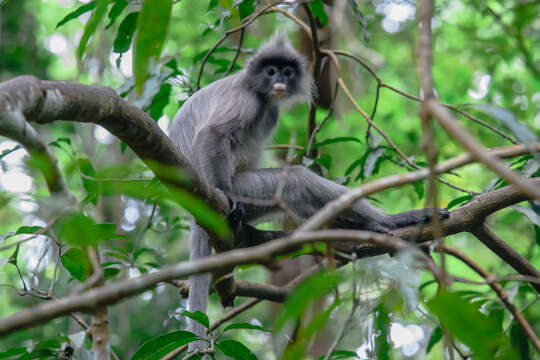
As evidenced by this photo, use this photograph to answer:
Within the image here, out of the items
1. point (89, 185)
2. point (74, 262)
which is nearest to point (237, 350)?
point (74, 262)

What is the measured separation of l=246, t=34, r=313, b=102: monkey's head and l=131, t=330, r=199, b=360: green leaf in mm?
2114

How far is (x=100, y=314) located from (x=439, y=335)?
245cm

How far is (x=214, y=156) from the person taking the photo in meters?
3.53

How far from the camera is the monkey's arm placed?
11.4 feet

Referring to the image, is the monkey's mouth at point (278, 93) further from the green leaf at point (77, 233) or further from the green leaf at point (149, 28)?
the green leaf at point (77, 233)

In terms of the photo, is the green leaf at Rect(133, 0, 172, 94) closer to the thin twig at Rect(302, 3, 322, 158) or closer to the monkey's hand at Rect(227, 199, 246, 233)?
the monkey's hand at Rect(227, 199, 246, 233)

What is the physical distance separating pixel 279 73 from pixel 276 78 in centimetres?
10

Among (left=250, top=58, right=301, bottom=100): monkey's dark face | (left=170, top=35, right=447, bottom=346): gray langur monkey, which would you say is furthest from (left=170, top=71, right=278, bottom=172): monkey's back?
(left=250, top=58, right=301, bottom=100): monkey's dark face

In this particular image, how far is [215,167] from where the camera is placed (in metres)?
3.51

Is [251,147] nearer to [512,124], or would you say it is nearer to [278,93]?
[278,93]

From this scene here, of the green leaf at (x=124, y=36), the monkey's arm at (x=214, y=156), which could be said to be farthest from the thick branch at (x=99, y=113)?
the green leaf at (x=124, y=36)

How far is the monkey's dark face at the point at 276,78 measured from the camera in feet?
14.0

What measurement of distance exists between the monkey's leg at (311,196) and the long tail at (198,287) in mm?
428

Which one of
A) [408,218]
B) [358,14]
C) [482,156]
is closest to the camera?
[482,156]
